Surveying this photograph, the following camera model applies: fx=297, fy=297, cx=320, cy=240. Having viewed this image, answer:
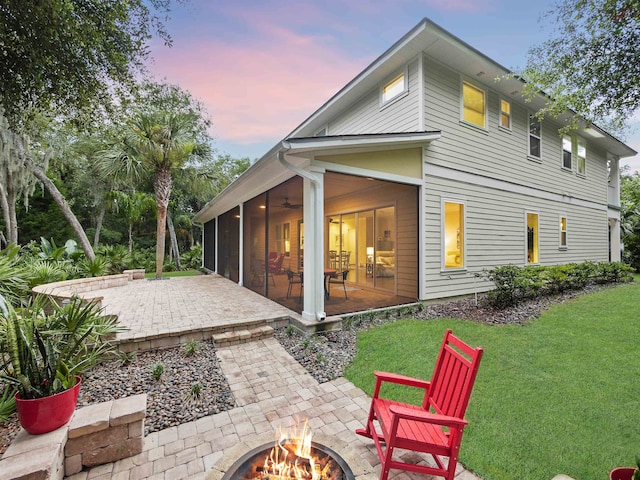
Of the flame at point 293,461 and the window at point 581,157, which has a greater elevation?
the window at point 581,157

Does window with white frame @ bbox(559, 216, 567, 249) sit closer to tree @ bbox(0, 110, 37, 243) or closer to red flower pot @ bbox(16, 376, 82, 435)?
red flower pot @ bbox(16, 376, 82, 435)

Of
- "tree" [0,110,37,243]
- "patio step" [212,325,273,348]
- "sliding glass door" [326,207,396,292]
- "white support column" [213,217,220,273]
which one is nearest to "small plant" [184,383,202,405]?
"patio step" [212,325,273,348]

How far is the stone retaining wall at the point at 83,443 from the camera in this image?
1741 mm

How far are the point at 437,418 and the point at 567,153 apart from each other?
12832 mm

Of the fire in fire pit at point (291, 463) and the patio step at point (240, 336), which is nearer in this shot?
the fire in fire pit at point (291, 463)

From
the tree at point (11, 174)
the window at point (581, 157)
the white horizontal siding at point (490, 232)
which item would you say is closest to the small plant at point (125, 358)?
the white horizontal siding at point (490, 232)

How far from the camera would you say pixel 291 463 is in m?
1.64

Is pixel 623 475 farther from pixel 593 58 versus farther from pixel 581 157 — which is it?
pixel 581 157

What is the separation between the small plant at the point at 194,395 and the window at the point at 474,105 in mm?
8036

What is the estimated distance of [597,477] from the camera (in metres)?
2.01

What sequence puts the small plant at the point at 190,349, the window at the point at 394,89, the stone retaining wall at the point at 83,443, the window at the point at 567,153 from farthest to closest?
the window at the point at 567,153 < the window at the point at 394,89 < the small plant at the point at 190,349 < the stone retaining wall at the point at 83,443

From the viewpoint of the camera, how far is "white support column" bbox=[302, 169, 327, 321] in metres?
5.01

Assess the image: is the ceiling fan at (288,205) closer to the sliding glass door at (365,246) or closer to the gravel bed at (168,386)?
the sliding glass door at (365,246)

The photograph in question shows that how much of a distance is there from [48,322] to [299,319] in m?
3.20
